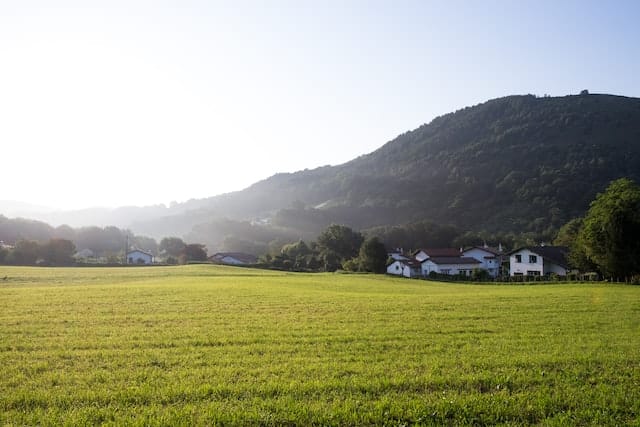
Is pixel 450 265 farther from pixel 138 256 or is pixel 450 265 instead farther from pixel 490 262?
pixel 138 256

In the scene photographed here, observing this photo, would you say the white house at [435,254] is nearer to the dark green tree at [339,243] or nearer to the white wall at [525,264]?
the dark green tree at [339,243]

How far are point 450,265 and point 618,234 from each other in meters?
46.2

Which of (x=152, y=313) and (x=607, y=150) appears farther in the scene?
(x=607, y=150)

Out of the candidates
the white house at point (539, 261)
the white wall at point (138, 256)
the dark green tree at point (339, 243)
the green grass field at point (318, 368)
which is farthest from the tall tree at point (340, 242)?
the green grass field at point (318, 368)

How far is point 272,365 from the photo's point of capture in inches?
473

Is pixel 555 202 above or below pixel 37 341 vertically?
above

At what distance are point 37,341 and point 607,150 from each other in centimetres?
21093

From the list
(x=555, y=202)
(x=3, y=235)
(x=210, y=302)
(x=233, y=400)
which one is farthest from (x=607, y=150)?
(x=3, y=235)

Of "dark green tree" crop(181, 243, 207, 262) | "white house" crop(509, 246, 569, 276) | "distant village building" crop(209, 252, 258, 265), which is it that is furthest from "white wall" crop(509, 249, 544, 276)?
"dark green tree" crop(181, 243, 207, 262)

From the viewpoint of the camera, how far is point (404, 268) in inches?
3814

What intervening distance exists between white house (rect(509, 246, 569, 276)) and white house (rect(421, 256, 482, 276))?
45.3 ft

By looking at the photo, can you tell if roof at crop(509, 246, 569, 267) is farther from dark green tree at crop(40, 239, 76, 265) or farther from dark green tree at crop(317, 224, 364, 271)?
dark green tree at crop(40, 239, 76, 265)

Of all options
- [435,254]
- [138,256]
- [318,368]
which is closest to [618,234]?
[318,368]

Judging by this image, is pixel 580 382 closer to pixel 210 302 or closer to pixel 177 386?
pixel 177 386
